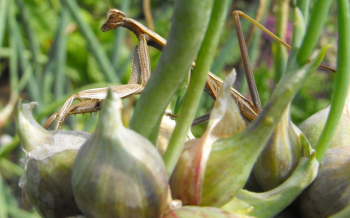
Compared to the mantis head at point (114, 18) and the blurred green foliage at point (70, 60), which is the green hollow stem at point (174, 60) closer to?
the mantis head at point (114, 18)

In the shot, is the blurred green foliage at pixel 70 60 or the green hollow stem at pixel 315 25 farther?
the blurred green foliage at pixel 70 60

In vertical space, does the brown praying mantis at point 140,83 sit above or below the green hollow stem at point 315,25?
below

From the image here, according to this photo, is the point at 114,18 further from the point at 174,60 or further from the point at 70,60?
the point at 70,60

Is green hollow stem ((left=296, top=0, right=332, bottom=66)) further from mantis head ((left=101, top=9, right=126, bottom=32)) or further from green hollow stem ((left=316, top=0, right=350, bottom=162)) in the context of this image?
mantis head ((left=101, top=9, right=126, bottom=32))

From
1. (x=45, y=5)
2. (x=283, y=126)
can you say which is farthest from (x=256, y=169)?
(x=45, y=5)

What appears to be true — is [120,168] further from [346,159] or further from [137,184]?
[346,159]

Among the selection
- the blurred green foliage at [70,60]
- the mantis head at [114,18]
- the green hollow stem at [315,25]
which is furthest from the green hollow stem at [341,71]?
the blurred green foliage at [70,60]

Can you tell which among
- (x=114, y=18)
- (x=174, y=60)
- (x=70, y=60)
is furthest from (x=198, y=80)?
(x=70, y=60)
